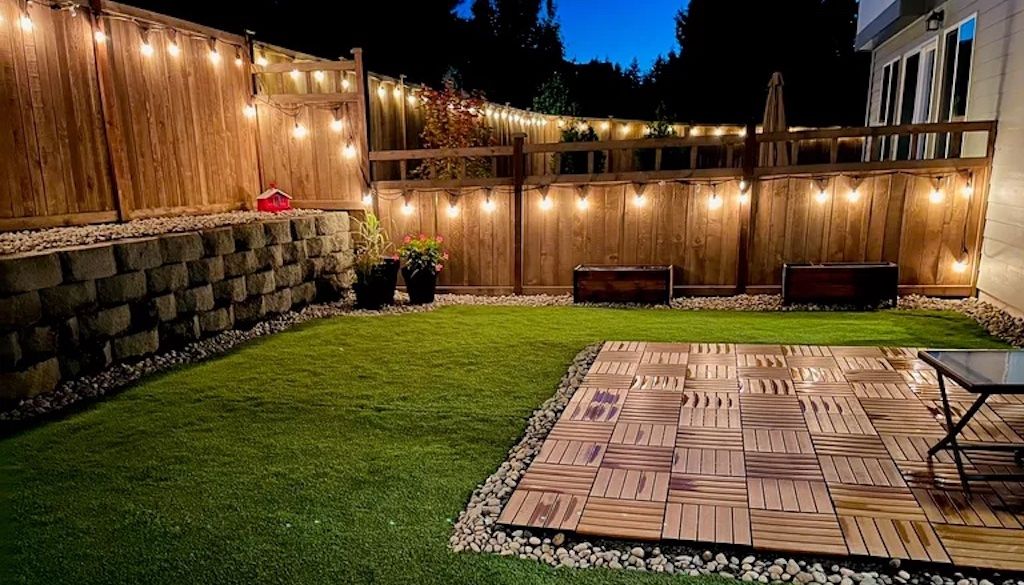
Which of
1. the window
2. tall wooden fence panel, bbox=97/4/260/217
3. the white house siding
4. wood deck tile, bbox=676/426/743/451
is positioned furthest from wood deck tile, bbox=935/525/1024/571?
tall wooden fence panel, bbox=97/4/260/217

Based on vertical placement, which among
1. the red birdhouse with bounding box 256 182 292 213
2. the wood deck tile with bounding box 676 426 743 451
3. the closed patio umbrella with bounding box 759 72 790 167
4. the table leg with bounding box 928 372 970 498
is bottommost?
the wood deck tile with bounding box 676 426 743 451

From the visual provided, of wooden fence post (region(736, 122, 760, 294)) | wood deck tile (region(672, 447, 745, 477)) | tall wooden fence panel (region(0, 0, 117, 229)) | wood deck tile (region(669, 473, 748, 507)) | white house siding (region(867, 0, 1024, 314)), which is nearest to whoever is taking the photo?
wood deck tile (region(669, 473, 748, 507))

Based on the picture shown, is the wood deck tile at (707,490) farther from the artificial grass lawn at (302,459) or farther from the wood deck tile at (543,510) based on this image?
the artificial grass lawn at (302,459)

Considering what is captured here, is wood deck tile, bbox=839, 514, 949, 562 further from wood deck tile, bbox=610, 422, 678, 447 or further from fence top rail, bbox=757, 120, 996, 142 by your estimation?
fence top rail, bbox=757, 120, 996, 142

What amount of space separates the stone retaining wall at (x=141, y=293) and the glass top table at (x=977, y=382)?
527cm

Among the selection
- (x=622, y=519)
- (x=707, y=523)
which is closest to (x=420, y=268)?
(x=622, y=519)

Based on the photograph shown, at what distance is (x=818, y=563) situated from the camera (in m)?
2.33

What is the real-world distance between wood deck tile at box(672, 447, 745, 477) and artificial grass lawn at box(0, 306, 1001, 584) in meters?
0.89

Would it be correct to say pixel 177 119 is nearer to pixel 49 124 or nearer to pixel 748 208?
pixel 49 124

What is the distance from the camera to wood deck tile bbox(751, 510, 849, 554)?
7.88 ft

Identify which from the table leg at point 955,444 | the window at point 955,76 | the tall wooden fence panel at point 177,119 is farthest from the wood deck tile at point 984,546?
the tall wooden fence panel at point 177,119

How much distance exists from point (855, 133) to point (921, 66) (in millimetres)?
2902

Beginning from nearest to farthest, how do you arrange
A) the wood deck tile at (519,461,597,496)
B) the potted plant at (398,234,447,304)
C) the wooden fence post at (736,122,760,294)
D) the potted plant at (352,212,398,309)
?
the wood deck tile at (519,461,597,496), the wooden fence post at (736,122,760,294), the potted plant at (352,212,398,309), the potted plant at (398,234,447,304)

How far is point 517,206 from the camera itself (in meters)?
7.49
